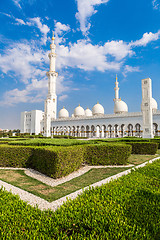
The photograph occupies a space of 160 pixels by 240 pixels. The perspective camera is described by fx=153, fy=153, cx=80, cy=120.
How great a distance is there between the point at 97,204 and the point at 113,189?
0.84 meters

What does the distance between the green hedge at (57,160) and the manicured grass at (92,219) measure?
7.97 feet

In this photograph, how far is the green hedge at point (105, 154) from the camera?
7.65 m

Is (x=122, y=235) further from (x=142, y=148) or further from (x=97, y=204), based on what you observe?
(x=142, y=148)

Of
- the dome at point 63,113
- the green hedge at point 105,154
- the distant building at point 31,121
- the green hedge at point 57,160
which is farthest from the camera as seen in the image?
the distant building at point 31,121

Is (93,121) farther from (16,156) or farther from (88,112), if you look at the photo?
(16,156)

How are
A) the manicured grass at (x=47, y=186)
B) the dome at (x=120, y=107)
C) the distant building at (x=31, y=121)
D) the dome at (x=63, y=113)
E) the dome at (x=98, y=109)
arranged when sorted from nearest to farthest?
the manicured grass at (x=47, y=186) < the dome at (x=120, y=107) < the dome at (x=98, y=109) < the dome at (x=63, y=113) < the distant building at (x=31, y=121)

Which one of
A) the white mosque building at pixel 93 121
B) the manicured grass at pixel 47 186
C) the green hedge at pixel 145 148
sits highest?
the white mosque building at pixel 93 121

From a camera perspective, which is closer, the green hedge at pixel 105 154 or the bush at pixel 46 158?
the bush at pixel 46 158

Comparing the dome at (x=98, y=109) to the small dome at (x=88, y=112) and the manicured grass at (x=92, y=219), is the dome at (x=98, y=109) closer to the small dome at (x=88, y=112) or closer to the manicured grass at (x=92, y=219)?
the small dome at (x=88, y=112)

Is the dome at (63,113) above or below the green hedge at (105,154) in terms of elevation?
above

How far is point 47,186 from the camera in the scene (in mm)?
4969

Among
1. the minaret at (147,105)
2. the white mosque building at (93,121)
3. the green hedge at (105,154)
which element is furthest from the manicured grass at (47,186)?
the white mosque building at (93,121)

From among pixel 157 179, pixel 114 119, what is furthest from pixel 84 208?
pixel 114 119

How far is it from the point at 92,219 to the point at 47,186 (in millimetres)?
3056
